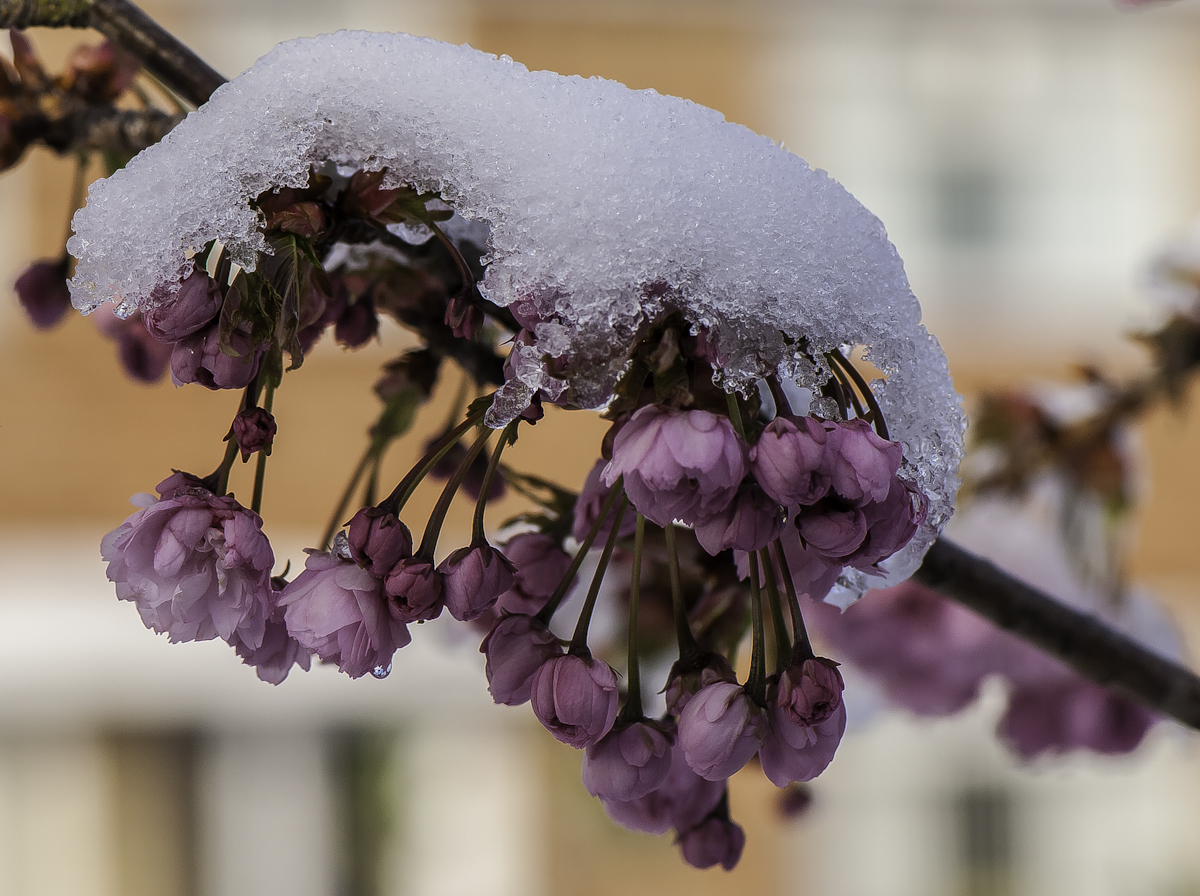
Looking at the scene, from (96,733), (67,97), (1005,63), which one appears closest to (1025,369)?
(1005,63)

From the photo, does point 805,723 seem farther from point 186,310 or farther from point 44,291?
point 44,291

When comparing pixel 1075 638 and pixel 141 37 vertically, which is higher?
pixel 141 37

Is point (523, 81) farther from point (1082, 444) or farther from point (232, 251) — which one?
point (1082, 444)

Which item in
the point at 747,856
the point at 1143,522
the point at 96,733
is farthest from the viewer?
the point at 1143,522

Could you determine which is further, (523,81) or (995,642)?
(995,642)

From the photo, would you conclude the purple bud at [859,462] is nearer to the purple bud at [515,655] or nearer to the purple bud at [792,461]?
the purple bud at [792,461]

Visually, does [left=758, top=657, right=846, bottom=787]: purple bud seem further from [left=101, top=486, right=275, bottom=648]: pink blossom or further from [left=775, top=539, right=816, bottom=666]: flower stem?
[left=101, top=486, right=275, bottom=648]: pink blossom

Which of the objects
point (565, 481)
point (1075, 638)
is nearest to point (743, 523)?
point (1075, 638)

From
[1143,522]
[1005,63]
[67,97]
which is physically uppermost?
[67,97]
